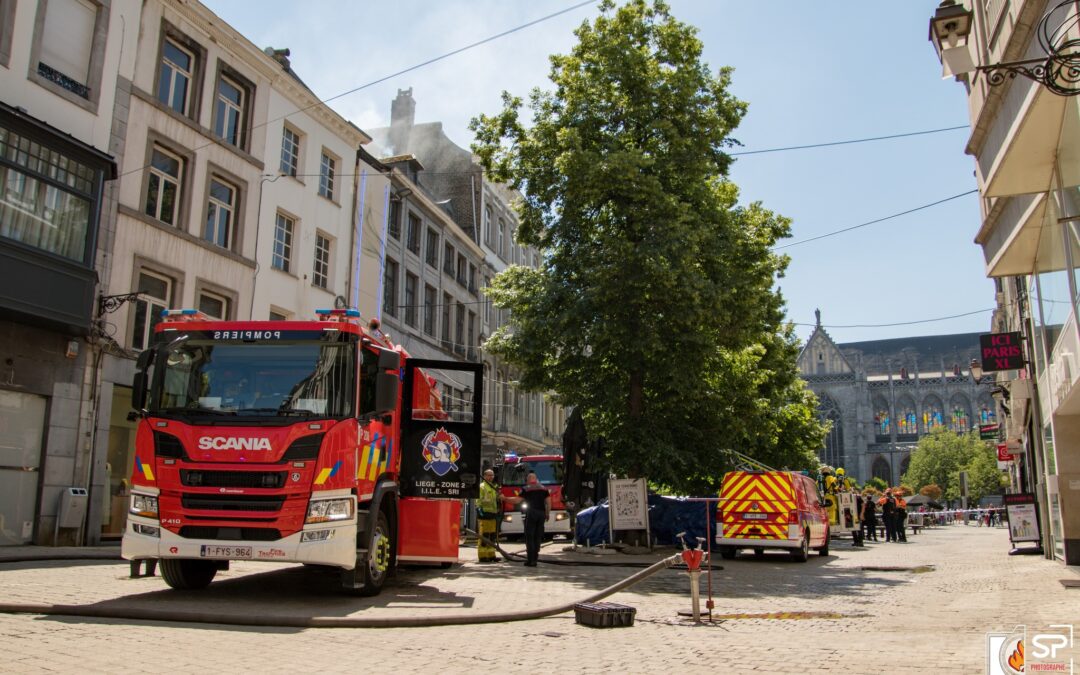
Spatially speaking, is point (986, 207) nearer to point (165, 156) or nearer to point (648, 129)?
point (648, 129)

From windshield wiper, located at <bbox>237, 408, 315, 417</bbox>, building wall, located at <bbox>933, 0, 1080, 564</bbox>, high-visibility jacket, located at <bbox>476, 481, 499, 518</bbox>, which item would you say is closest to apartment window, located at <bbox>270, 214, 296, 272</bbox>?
high-visibility jacket, located at <bbox>476, 481, 499, 518</bbox>

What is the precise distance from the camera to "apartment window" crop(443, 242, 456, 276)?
37.2m

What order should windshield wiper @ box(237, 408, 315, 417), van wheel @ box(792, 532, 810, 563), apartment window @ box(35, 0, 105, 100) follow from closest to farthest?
windshield wiper @ box(237, 408, 315, 417) → apartment window @ box(35, 0, 105, 100) → van wheel @ box(792, 532, 810, 563)

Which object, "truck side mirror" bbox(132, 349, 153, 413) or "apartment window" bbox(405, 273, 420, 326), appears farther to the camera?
"apartment window" bbox(405, 273, 420, 326)

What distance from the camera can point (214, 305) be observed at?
Result: 70.7 ft

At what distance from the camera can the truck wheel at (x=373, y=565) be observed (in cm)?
942

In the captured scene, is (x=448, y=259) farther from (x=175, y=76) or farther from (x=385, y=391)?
(x=385, y=391)

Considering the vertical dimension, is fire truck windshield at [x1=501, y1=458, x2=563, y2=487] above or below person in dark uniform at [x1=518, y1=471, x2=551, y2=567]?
above

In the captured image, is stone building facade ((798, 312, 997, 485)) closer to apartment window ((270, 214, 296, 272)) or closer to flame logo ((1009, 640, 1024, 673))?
apartment window ((270, 214, 296, 272))

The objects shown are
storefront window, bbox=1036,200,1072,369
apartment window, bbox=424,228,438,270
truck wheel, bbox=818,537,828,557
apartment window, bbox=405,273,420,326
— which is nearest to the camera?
storefront window, bbox=1036,200,1072,369

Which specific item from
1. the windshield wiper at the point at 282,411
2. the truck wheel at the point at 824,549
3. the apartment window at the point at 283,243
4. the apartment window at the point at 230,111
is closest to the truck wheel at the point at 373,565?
the windshield wiper at the point at 282,411

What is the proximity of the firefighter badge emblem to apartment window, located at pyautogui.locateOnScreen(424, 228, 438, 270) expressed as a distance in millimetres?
24745

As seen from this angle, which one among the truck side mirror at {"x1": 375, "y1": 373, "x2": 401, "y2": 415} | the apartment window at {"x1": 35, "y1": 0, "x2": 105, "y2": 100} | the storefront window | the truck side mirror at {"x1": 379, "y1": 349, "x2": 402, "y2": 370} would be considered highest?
the apartment window at {"x1": 35, "y1": 0, "x2": 105, "y2": 100}
